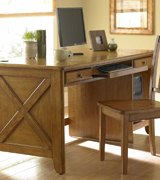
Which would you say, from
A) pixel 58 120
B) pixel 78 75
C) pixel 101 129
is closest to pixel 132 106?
pixel 101 129

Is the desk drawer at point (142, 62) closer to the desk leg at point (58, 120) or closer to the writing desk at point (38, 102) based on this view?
the writing desk at point (38, 102)

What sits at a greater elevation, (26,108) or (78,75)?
(78,75)

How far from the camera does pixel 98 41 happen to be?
3.89 metres

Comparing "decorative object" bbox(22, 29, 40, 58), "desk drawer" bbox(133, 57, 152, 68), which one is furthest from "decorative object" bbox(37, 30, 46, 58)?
"desk drawer" bbox(133, 57, 152, 68)

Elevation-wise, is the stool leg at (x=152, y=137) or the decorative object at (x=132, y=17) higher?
the decorative object at (x=132, y=17)

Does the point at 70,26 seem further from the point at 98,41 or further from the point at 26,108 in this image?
the point at 26,108

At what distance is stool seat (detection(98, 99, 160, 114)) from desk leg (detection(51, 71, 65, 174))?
0.39 meters

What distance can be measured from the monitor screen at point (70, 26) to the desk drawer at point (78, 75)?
→ 0.59 metres

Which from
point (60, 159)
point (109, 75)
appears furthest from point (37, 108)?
point (109, 75)

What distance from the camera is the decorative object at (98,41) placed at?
3.80m

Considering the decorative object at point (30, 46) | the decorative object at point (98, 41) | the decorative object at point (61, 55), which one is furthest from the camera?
the decorative object at point (98, 41)

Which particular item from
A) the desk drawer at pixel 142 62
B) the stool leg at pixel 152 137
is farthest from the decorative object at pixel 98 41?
the stool leg at pixel 152 137

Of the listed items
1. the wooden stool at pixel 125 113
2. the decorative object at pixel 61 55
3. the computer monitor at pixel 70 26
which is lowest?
the wooden stool at pixel 125 113

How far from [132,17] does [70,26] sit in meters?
2.05
